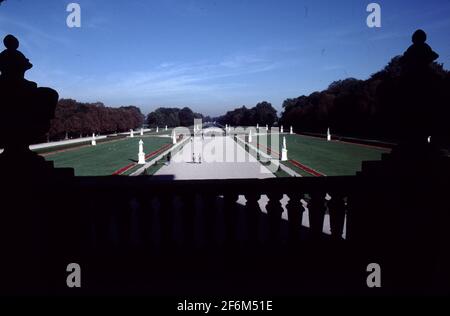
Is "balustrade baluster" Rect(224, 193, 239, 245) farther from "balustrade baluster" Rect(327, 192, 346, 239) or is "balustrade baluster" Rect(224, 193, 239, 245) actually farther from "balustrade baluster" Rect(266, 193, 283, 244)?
"balustrade baluster" Rect(327, 192, 346, 239)

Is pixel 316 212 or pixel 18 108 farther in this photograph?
pixel 316 212

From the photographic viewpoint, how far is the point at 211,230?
403 cm

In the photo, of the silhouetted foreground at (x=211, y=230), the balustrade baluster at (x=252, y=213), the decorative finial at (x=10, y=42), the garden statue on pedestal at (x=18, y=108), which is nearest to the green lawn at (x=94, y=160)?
the silhouetted foreground at (x=211, y=230)

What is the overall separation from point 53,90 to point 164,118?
5834 inches

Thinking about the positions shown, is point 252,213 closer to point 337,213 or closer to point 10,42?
point 337,213

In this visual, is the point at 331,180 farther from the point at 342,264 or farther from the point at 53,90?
the point at 53,90

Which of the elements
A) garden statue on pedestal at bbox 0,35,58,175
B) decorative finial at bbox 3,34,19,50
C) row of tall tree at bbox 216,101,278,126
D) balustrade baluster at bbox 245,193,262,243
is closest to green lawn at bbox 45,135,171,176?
garden statue on pedestal at bbox 0,35,58,175

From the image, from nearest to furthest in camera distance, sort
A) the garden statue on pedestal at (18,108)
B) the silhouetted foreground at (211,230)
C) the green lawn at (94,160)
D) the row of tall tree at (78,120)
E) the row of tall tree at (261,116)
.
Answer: the garden statue on pedestal at (18,108), the silhouetted foreground at (211,230), the green lawn at (94,160), the row of tall tree at (78,120), the row of tall tree at (261,116)

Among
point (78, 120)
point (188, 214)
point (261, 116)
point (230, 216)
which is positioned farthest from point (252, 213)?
point (261, 116)

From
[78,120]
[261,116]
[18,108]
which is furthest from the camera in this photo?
[261,116]

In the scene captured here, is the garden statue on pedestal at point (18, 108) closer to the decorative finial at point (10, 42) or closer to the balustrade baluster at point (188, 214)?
the decorative finial at point (10, 42)

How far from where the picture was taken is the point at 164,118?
486ft

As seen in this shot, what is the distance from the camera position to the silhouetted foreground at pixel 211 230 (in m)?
3.33
